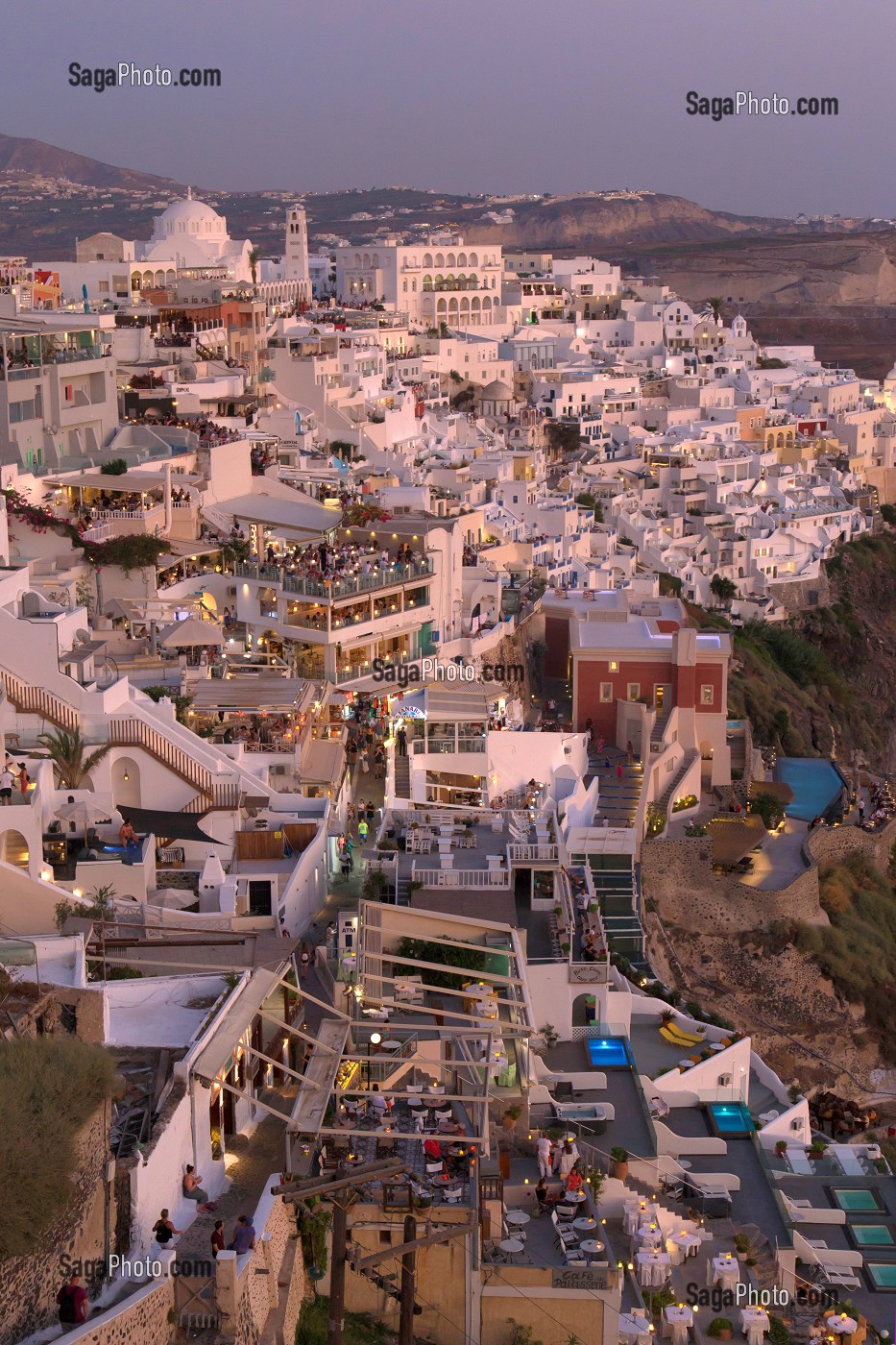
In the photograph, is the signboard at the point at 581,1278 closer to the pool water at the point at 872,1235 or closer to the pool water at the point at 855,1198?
the pool water at the point at 872,1235

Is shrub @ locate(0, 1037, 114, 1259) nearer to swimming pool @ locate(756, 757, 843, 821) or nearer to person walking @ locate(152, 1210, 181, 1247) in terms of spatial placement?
person walking @ locate(152, 1210, 181, 1247)

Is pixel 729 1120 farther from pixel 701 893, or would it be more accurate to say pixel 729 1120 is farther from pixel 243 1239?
pixel 243 1239

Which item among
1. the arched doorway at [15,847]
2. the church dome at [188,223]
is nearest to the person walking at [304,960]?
the arched doorway at [15,847]

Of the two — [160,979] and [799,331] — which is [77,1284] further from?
[799,331]

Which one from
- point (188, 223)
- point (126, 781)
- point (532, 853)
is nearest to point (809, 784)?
point (532, 853)

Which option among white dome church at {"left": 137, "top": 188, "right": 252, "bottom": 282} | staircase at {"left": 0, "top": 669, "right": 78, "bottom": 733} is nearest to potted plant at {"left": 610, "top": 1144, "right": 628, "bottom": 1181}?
staircase at {"left": 0, "top": 669, "right": 78, "bottom": 733}

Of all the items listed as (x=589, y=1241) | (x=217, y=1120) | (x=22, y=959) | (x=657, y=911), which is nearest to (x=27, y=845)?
(x=22, y=959)
